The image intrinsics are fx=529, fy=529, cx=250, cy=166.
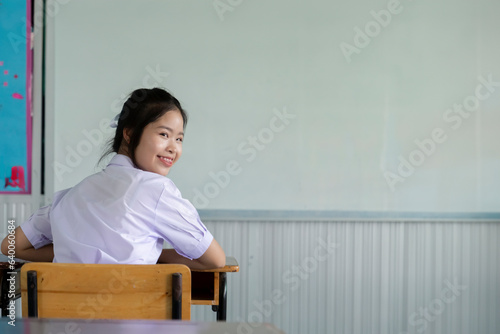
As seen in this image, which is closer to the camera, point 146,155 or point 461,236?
point 146,155

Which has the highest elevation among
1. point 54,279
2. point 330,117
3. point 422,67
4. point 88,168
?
point 422,67

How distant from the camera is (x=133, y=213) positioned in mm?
1380

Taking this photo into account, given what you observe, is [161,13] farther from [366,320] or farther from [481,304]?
[481,304]

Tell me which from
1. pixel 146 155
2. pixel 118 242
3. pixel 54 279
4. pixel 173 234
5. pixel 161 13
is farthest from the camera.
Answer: pixel 161 13

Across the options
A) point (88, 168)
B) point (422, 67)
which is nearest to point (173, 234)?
point (88, 168)

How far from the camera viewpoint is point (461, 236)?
109 inches

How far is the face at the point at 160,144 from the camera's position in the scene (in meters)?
1.62

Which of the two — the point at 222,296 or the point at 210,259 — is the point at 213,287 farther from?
the point at 210,259

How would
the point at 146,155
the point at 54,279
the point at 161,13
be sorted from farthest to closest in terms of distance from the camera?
1. the point at 161,13
2. the point at 146,155
3. the point at 54,279

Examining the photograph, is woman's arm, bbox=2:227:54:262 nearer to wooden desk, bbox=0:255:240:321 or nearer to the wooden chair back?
wooden desk, bbox=0:255:240:321

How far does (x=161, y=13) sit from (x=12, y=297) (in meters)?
1.58

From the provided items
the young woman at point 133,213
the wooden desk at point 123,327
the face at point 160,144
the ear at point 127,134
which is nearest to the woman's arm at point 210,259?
the young woman at point 133,213

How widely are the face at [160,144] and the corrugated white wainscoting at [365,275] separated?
1104 millimetres

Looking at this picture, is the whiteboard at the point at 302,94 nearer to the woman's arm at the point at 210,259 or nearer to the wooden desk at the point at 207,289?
the wooden desk at the point at 207,289
